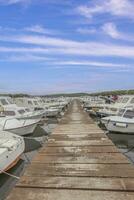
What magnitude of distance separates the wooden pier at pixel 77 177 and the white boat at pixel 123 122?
30.8ft

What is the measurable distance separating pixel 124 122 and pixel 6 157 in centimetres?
1098

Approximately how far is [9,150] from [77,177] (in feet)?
13.5

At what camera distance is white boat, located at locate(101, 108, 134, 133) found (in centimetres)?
1905

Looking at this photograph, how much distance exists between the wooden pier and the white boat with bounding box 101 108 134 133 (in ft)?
30.8

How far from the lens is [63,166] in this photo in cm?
770

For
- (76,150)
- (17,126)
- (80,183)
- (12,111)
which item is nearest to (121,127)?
(17,126)

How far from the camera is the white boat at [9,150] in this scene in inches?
371

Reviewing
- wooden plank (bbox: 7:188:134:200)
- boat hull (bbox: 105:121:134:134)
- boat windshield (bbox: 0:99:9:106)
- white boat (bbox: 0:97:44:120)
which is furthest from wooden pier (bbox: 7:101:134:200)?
boat windshield (bbox: 0:99:9:106)

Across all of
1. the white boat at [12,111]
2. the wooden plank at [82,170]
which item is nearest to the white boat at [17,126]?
the white boat at [12,111]

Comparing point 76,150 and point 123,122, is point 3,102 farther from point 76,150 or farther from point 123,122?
point 76,150

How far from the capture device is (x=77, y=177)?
666 cm

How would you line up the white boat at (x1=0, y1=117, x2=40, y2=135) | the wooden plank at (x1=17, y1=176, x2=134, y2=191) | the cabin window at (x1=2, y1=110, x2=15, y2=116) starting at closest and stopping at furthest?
the wooden plank at (x1=17, y1=176, x2=134, y2=191), the white boat at (x1=0, y1=117, x2=40, y2=135), the cabin window at (x1=2, y1=110, x2=15, y2=116)

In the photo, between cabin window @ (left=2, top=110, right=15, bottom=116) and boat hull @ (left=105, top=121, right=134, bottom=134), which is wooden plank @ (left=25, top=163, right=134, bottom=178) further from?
cabin window @ (left=2, top=110, right=15, bottom=116)

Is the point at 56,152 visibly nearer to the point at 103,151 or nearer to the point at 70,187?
the point at 103,151
